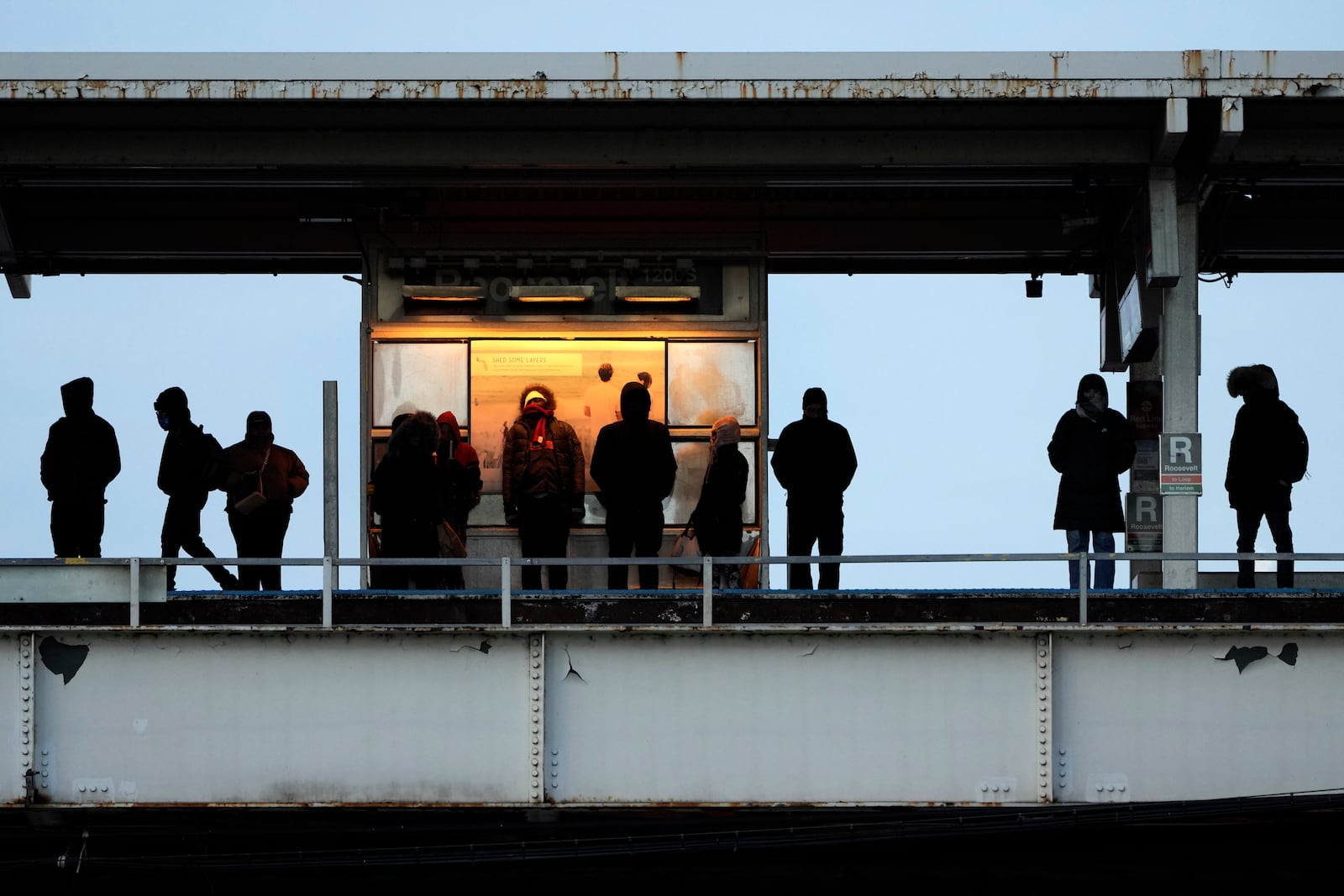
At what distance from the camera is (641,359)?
17.0m

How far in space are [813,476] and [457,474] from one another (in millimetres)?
2920

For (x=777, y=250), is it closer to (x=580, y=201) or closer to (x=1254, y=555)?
(x=580, y=201)

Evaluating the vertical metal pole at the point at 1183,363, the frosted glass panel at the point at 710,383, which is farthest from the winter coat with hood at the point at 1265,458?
the frosted glass panel at the point at 710,383

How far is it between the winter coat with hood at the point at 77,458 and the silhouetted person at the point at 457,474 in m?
2.42

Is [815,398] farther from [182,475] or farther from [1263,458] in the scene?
[182,475]

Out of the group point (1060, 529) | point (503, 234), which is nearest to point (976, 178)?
point (1060, 529)

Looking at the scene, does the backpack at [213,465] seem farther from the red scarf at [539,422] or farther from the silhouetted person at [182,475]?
the red scarf at [539,422]

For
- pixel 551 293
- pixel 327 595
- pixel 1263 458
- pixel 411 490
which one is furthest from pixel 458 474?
pixel 1263 458

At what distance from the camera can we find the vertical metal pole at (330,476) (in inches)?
498

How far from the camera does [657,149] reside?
15.0 metres

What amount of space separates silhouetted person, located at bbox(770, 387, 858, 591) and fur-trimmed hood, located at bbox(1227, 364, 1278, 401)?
9.33ft

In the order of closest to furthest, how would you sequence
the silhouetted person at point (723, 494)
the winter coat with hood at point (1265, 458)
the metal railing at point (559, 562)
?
the metal railing at point (559, 562) < the winter coat with hood at point (1265, 458) < the silhouetted person at point (723, 494)

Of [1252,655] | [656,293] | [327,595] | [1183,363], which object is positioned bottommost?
[1252,655]

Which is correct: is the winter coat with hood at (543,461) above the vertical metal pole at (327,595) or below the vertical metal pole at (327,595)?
above
